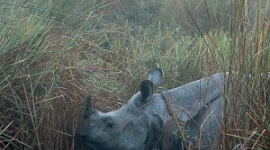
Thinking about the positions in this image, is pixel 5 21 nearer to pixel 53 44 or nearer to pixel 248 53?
pixel 53 44

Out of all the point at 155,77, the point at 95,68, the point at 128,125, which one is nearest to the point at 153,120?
the point at 128,125

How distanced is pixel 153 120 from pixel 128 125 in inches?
7.0

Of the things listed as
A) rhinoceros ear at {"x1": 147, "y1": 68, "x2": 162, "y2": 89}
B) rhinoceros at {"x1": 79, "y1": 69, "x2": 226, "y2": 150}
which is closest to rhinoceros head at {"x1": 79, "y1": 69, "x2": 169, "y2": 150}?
rhinoceros at {"x1": 79, "y1": 69, "x2": 226, "y2": 150}

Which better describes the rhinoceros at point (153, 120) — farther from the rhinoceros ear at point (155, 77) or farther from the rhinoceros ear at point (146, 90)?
the rhinoceros ear at point (155, 77)

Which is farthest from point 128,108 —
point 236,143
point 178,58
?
point 178,58

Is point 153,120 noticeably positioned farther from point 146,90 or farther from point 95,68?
point 95,68

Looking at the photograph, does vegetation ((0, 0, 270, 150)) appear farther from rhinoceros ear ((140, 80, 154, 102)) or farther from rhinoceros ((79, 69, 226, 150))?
rhinoceros ear ((140, 80, 154, 102))

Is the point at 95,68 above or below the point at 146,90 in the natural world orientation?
below

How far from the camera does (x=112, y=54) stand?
6074 mm

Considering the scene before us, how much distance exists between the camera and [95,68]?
16.6ft

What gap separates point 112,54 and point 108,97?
1.16 meters

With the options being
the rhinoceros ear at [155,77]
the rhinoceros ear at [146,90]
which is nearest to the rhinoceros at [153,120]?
the rhinoceros ear at [146,90]

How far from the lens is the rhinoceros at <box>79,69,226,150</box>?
4105 mm

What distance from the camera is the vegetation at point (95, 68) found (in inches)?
142
